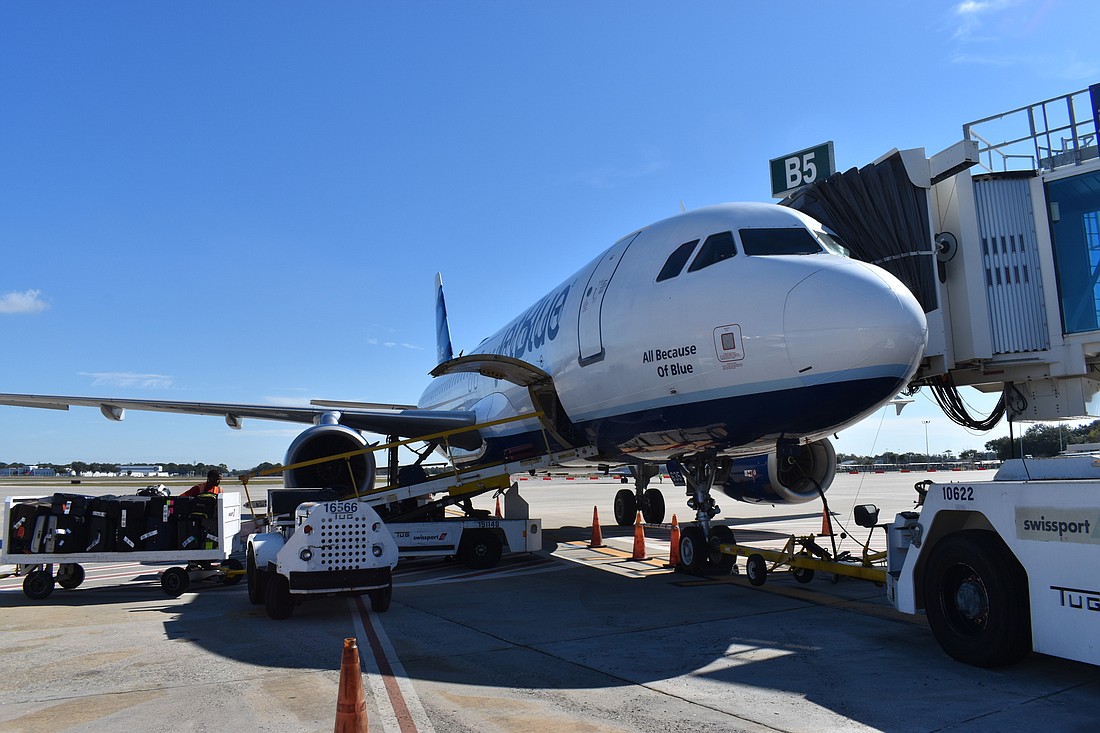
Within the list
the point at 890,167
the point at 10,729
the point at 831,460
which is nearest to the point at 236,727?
the point at 10,729

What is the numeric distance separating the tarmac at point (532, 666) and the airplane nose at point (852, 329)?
7.14ft

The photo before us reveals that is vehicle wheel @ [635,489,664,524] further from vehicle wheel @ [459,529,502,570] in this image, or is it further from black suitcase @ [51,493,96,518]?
black suitcase @ [51,493,96,518]

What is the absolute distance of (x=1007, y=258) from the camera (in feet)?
32.9

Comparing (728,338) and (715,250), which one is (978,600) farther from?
(715,250)

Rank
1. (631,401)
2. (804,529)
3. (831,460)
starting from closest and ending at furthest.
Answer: (631,401) < (831,460) < (804,529)

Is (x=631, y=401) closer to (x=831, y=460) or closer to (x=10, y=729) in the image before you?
(x=831, y=460)

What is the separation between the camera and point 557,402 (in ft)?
32.9

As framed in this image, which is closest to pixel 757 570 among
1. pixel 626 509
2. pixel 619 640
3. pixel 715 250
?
pixel 619 640

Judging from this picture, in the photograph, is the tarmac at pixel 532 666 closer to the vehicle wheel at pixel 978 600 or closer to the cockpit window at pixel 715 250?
the vehicle wheel at pixel 978 600

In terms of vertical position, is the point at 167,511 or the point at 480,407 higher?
the point at 480,407

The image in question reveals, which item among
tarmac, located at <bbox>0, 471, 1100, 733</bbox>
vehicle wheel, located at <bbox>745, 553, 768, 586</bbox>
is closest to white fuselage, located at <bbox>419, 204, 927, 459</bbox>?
vehicle wheel, located at <bbox>745, 553, 768, 586</bbox>

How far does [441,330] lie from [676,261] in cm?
2029

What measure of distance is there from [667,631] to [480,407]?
739cm

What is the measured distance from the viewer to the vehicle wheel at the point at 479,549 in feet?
36.2
